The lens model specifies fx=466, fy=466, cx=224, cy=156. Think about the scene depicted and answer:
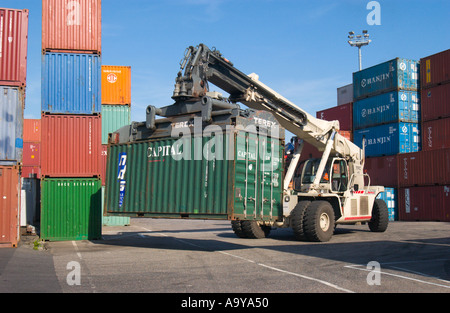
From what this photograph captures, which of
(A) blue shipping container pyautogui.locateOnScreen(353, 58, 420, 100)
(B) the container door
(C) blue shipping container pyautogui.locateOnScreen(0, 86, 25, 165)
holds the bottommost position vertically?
(B) the container door

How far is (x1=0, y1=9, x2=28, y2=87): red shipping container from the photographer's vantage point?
16047mm

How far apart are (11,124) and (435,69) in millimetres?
26063

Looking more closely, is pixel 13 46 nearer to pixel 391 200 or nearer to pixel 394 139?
pixel 394 139

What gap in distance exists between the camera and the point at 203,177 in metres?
13.0

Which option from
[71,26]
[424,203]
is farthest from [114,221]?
[424,203]

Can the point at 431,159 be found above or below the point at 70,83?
below

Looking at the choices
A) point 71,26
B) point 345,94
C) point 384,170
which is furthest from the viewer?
point 345,94

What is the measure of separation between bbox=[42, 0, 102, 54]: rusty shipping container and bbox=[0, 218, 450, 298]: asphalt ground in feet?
24.6

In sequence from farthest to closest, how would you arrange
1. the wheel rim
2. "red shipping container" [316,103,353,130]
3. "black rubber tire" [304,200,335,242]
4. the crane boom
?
"red shipping container" [316,103,353,130] → the wheel rim → "black rubber tire" [304,200,335,242] → the crane boom

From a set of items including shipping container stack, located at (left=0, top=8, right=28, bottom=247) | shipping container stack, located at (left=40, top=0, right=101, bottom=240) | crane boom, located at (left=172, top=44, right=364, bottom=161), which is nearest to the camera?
crane boom, located at (left=172, top=44, right=364, bottom=161)

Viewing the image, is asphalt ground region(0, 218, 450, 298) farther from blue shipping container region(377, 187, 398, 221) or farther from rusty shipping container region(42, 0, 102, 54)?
blue shipping container region(377, 187, 398, 221)

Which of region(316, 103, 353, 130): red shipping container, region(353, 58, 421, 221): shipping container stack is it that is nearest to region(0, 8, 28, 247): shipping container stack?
region(353, 58, 421, 221): shipping container stack

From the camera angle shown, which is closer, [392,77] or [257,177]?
[257,177]
